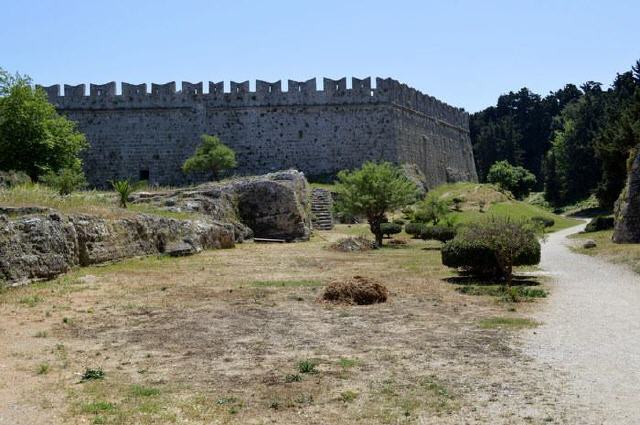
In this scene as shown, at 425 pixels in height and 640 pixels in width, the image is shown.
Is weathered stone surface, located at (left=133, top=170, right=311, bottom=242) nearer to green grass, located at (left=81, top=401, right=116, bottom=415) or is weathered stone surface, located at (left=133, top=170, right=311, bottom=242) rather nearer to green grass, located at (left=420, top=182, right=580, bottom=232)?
green grass, located at (left=420, top=182, right=580, bottom=232)

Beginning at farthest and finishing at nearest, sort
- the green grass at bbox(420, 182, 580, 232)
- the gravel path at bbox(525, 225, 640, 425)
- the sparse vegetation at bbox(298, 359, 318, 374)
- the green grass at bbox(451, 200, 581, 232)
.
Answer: the green grass at bbox(420, 182, 580, 232) → the green grass at bbox(451, 200, 581, 232) → the sparse vegetation at bbox(298, 359, 318, 374) → the gravel path at bbox(525, 225, 640, 425)

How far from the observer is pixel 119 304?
11281mm

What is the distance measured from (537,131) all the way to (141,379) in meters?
90.1

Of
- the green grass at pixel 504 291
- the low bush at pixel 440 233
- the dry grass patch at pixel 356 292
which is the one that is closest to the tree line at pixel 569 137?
the low bush at pixel 440 233

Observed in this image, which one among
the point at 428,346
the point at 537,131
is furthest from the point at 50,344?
the point at 537,131

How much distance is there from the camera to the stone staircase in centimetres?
3466

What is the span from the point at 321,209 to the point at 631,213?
17158 mm

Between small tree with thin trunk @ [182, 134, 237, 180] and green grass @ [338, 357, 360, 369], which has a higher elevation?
small tree with thin trunk @ [182, 134, 237, 180]

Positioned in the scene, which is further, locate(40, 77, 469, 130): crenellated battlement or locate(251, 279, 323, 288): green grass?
locate(40, 77, 469, 130): crenellated battlement

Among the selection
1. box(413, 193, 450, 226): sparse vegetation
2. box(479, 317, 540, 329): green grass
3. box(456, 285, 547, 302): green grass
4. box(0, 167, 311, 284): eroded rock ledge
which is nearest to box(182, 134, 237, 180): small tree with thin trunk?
box(0, 167, 311, 284): eroded rock ledge

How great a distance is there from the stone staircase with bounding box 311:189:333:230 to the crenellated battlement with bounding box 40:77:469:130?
10628mm

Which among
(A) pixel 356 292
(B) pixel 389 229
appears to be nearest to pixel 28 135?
(B) pixel 389 229

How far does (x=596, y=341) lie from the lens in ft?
27.5

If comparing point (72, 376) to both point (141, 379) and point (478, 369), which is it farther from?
point (478, 369)
